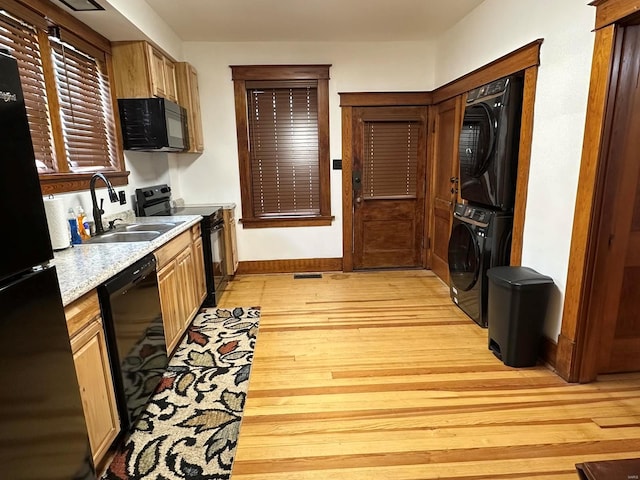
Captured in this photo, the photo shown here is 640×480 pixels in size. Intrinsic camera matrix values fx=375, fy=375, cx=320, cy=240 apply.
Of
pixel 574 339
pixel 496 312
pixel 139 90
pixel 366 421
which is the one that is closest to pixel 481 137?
pixel 496 312

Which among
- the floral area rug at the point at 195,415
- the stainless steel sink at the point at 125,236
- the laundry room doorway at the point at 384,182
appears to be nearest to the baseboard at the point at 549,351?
the floral area rug at the point at 195,415

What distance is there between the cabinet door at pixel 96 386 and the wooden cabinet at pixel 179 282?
727mm

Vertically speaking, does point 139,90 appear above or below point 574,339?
above

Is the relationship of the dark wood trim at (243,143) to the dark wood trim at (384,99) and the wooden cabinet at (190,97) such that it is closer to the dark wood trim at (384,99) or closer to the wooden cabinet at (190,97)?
the wooden cabinet at (190,97)

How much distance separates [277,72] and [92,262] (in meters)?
3.06

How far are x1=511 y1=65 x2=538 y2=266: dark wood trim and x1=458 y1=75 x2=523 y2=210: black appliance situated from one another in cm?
8

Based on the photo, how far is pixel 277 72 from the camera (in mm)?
4113

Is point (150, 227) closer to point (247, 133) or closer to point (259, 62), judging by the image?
point (247, 133)

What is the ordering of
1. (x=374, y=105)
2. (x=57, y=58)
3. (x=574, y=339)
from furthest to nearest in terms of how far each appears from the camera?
1. (x=374, y=105)
2. (x=57, y=58)
3. (x=574, y=339)

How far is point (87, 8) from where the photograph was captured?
2371 millimetres

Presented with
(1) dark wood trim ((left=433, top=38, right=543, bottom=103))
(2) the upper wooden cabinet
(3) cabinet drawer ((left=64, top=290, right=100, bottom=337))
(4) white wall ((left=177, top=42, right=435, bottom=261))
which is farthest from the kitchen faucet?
(1) dark wood trim ((left=433, top=38, right=543, bottom=103))

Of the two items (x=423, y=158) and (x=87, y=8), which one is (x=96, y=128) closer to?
(x=87, y=8)

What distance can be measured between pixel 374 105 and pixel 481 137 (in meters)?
1.66

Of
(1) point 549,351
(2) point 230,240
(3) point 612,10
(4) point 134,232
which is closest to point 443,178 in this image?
(1) point 549,351
